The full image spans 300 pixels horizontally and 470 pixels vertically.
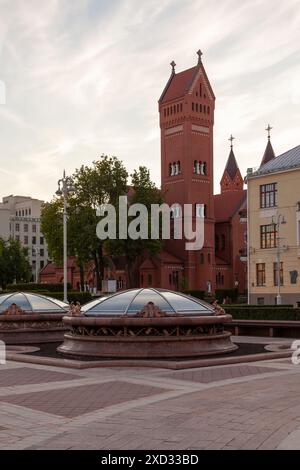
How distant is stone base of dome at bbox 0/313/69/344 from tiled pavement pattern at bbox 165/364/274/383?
27.1 ft

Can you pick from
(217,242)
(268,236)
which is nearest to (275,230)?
(268,236)

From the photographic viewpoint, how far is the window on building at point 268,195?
5156 centimetres

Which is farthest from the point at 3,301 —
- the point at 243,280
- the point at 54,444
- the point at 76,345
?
the point at 243,280

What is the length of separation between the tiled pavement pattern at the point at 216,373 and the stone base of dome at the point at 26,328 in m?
8.25

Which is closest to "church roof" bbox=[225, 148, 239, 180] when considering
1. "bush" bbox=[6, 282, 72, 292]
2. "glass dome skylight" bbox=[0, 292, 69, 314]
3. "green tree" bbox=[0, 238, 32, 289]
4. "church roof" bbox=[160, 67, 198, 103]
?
"church roof" bbox=[160, 67, 198, 103]

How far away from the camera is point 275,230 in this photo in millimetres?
51781

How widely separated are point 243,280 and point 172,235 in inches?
469

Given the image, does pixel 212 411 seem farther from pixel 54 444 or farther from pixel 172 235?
pixel 172 235

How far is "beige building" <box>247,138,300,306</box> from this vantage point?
49625 millimetres

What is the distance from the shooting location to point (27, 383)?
12.2 m

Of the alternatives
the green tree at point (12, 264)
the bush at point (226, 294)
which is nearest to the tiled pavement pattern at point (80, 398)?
the bush at point (226, 294)

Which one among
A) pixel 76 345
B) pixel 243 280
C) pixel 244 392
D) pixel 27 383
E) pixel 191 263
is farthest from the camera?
pixel 243 280

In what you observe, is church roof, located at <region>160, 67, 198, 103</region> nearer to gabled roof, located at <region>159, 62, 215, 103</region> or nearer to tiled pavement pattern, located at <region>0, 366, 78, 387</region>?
gabled roof, located at <region>159, 62, 215, 103</region>

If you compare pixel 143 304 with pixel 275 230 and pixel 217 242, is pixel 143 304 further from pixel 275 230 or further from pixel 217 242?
pixel 217 242
